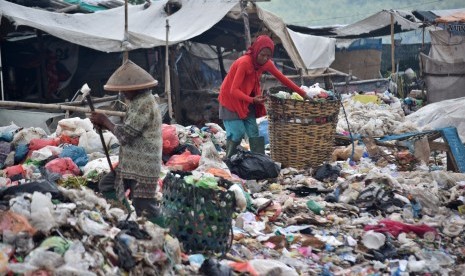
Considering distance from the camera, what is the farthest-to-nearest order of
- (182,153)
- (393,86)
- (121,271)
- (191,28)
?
(393,86)
(191,28)
(182,153)
(121,271)

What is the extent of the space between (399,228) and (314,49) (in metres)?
10.4

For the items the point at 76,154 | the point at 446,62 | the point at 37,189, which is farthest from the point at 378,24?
the point at 37,189

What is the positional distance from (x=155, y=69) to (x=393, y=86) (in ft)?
22.7

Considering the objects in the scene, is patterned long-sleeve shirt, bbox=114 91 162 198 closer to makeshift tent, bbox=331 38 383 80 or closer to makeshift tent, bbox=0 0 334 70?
makeshift tent, bbox=0 0 334 70

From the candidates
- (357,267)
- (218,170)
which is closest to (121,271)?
(357,267)

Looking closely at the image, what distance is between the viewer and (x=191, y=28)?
1201 centimetres

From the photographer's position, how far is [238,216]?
5.59 metres

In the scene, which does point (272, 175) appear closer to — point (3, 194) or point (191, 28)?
point (3, 194)

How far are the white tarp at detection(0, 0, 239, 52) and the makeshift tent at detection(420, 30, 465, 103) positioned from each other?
606cm

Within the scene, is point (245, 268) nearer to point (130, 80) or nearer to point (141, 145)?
point (141, 145)

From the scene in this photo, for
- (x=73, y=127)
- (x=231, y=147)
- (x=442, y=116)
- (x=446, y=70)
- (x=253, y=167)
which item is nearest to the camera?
(x=253, y=167)

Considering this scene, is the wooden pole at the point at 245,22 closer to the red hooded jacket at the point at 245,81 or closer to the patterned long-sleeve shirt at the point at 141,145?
the red hooded jacket at the point at 245,81

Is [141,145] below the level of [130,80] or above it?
below

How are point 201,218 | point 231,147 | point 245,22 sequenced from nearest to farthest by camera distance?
point 201,218 < point 231,147 < point 245,22
